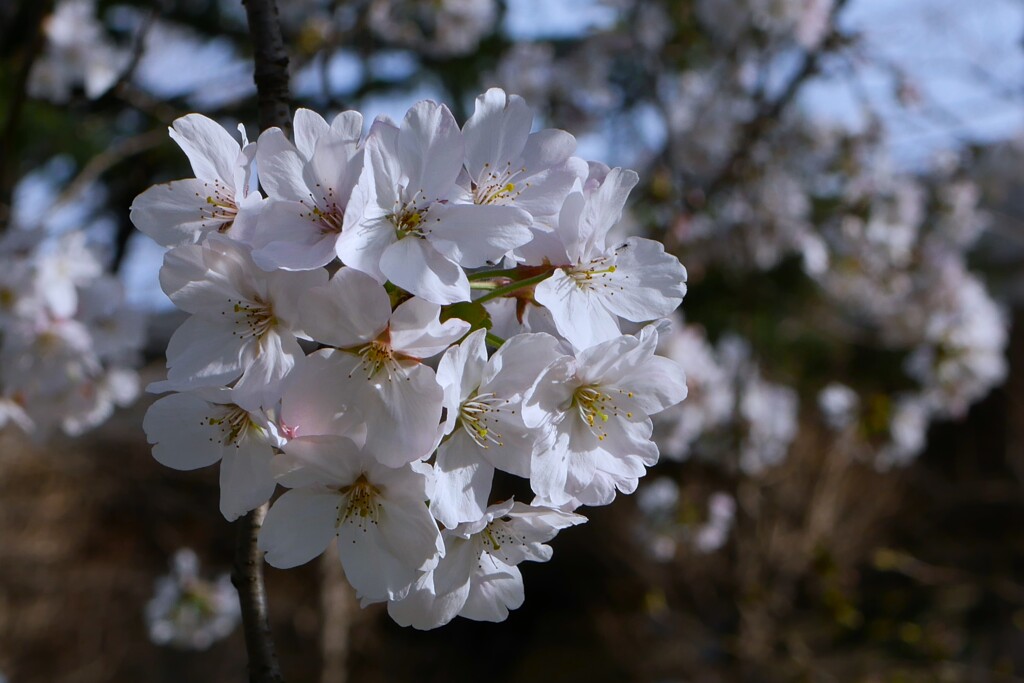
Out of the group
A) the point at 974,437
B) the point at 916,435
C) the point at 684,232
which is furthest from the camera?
the point at 974,437

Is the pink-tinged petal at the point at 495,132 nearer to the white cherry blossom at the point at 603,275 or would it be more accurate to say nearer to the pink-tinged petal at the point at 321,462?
the white cherry blossom at the point at 603,275

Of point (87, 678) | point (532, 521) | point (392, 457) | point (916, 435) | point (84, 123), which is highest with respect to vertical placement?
point (392, 457)

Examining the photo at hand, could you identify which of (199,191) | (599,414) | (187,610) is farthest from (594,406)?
(187,610)

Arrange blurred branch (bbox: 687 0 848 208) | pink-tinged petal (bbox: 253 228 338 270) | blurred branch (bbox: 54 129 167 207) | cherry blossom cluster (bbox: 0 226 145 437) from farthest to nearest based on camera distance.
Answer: blurred branch (bbox: 687 0 848 208) → blurred branch (bbox: 54 129 167 207) → cherry blossom cluster (bbox: 0 226 145 437) → pink-tinged petal (bbox: 253 228 338 270)

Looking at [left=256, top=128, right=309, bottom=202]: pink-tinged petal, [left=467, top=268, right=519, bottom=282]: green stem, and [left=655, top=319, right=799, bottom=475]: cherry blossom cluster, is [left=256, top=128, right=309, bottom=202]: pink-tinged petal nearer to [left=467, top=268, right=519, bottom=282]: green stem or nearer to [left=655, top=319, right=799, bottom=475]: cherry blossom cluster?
[left=467, top=268, right=519, bottom=282]: green stem

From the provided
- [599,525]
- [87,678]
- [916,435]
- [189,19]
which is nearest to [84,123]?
[916,435]

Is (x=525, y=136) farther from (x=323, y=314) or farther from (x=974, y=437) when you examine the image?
(x=974, y=437)

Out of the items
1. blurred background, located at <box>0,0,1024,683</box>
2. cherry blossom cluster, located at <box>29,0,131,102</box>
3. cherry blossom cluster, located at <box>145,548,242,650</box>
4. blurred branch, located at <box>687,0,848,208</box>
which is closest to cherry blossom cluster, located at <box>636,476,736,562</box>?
blurred background, located at <box>0,0,1024,683</box>
